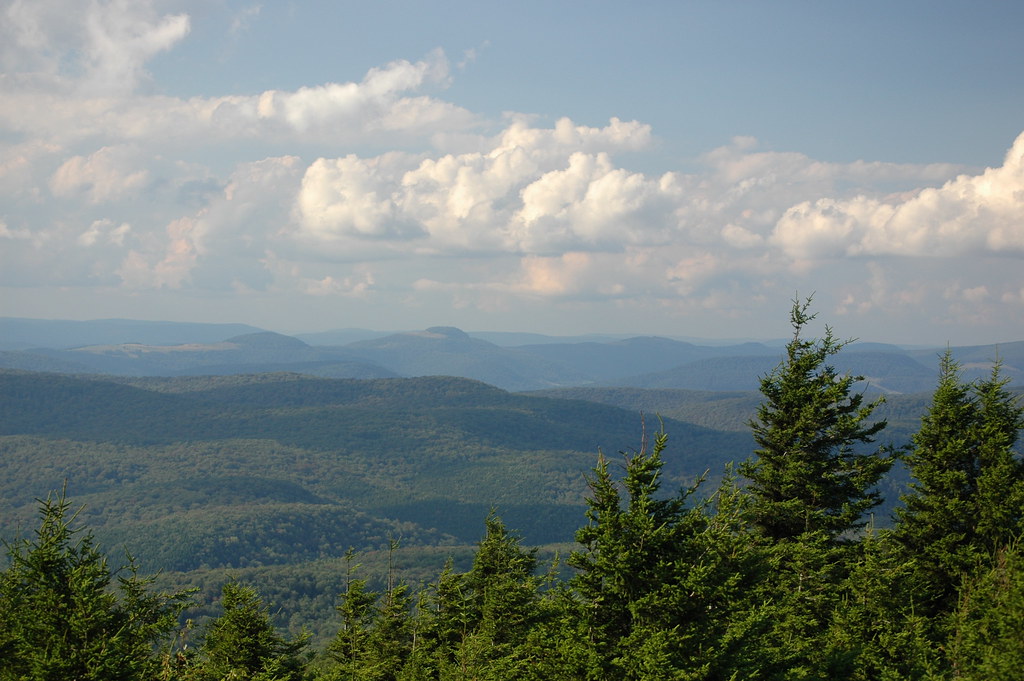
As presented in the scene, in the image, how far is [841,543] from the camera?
1396 inches

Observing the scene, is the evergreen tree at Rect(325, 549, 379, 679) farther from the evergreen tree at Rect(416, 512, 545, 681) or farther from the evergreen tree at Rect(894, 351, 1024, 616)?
the evergreen tree at Rect(894, 351, 1024, 616)

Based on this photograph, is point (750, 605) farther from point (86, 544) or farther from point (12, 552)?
point (12, 552)

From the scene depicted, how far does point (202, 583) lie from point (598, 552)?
657 ft

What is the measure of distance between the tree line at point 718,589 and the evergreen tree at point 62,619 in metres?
0.06

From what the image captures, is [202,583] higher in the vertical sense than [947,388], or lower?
lower

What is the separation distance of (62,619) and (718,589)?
1795cm

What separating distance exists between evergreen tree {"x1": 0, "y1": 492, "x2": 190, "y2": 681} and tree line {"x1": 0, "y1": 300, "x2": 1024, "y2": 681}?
62mm

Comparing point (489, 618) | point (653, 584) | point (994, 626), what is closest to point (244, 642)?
point (489, 618)

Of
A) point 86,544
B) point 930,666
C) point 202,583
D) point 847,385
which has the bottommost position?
point 202,583

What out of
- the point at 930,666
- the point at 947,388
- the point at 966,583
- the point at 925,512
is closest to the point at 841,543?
the point at 925,512

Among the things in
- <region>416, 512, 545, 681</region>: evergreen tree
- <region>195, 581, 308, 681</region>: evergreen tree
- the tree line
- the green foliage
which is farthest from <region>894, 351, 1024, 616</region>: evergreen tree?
<region>195, 581, 308, 681</region>: evergreen tree

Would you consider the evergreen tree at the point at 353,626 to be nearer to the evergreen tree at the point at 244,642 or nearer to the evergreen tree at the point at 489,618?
the evergreen tree at the point at 244,642

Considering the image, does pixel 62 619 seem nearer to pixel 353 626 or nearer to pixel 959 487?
pixel 353 626

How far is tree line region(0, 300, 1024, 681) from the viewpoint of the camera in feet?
69.8
